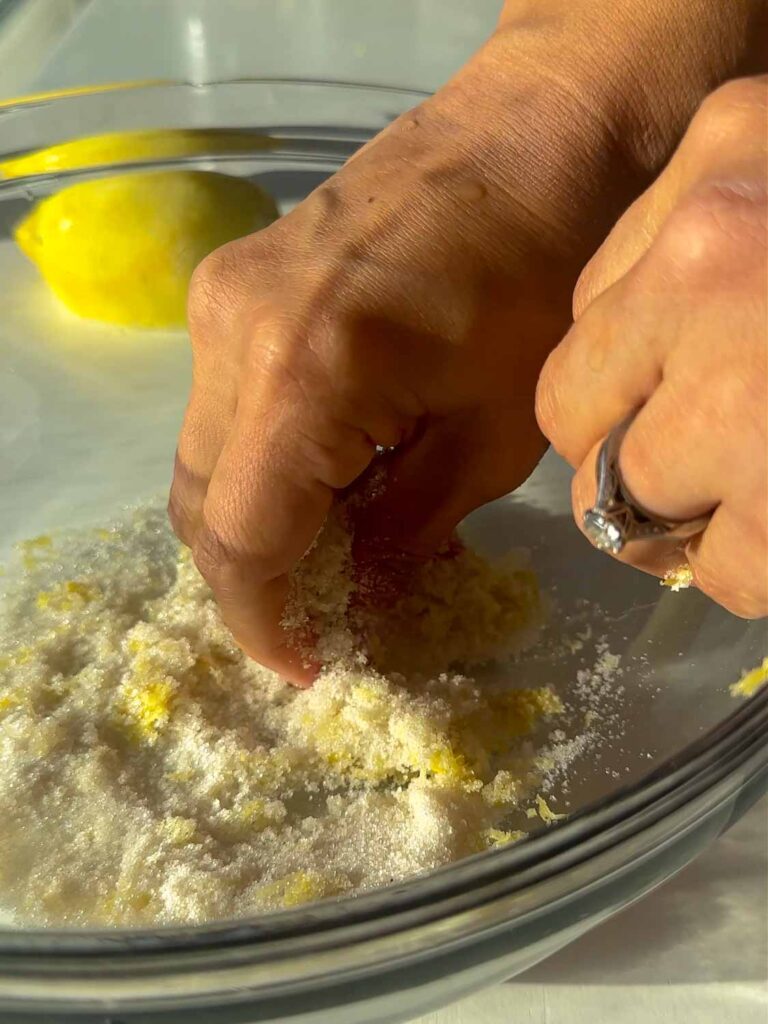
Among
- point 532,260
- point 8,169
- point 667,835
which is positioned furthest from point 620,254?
point 8,169

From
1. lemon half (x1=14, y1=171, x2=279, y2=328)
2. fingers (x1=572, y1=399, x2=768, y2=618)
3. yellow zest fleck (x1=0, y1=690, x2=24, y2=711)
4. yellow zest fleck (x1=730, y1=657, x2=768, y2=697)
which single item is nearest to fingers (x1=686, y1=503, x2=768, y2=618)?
fingers (x1=572, y1=399, x2=768, y2=618)

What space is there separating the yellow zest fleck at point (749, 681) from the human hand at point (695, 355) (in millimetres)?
113

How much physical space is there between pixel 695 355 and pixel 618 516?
0.23 ft

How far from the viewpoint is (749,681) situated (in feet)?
1.46

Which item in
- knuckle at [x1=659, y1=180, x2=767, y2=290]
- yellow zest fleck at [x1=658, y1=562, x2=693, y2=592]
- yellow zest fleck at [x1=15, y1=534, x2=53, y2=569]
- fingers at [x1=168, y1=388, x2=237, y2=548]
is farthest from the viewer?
yellow zest fleck at [x1=15, y1=534, x2=53, y2=569]

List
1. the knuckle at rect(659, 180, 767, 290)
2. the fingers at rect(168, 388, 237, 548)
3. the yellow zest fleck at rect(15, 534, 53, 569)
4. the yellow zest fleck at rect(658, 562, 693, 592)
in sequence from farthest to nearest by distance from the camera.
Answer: the yellow zest fleck at rect(15, 534, 53, 569), the fingers at rect(168, 388, 237, 548), the yellow zest fleck at rect(658, 562, 693, 592), the knuckle at rect(659, 180, 767, 290)

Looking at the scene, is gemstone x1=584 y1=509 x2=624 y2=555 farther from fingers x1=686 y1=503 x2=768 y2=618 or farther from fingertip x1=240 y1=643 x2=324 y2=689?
fingertip x1=240 y1=643 x2=324 y2=689

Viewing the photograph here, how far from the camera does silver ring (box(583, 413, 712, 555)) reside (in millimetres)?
315

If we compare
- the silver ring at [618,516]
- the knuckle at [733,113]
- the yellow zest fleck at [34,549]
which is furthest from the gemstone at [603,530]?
the yellow zest fleck at [34,549]

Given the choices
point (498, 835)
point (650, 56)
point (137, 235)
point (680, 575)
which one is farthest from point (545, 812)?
point (137, 235)

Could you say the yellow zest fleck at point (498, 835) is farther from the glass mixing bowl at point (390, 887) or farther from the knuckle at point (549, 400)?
the knuckle at point (549, 400)

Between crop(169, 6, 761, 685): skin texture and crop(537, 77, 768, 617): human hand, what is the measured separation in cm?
9

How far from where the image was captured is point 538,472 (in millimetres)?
623

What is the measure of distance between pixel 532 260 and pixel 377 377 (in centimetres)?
9
